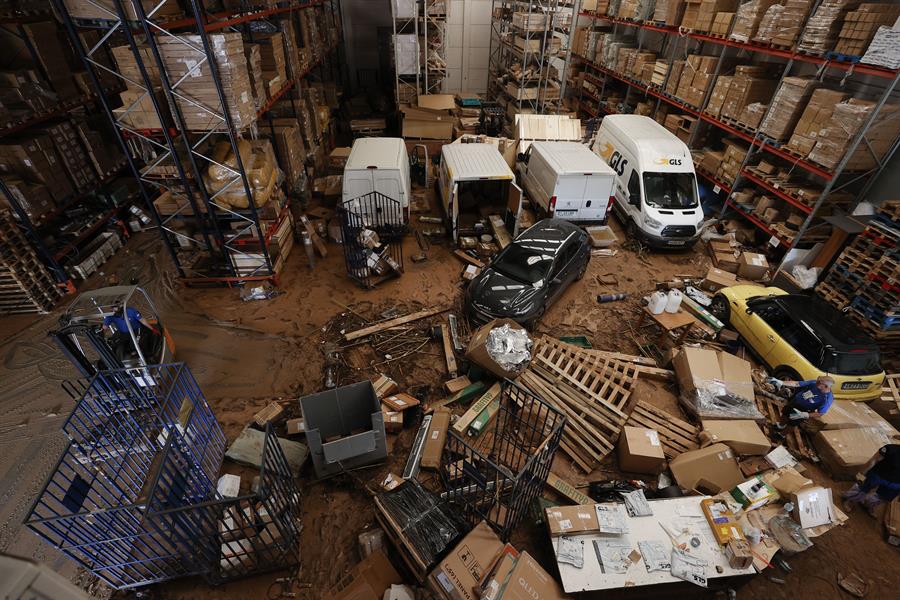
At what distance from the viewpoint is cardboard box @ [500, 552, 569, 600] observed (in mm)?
3695

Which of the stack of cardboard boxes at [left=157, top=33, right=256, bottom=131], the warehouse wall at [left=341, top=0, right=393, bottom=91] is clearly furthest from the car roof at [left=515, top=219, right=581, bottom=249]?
the warehouse wall at [left=341, top=0, right=393, bottom=91]

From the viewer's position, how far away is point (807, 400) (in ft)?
19.2

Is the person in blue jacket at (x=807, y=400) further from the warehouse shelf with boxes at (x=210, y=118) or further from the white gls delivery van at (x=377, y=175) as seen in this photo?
the warehouse shelf with boxes at (x=210, y=118)

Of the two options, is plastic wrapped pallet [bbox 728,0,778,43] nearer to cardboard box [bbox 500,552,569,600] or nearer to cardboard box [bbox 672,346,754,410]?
cardboard box [bbox 672,346,754,410]

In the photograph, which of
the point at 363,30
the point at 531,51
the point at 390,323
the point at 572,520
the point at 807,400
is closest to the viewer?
the point at 572,520

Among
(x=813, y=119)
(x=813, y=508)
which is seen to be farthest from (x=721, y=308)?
(x=813, y=119)

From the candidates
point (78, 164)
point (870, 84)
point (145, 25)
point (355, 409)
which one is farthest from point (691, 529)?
point (78, 164)

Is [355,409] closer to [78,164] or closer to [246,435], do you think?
[246,435]

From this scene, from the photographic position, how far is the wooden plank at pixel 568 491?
16.6 ft

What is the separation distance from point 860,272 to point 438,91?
13460 millimetres

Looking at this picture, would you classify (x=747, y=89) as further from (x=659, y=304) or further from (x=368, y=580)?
(x=368, y=580)

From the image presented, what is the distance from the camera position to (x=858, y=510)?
5.40 metres

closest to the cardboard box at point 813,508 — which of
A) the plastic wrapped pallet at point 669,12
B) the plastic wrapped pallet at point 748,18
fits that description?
the plastic wrapped pallet at point 748,18

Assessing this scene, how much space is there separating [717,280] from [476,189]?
20.0 feet
